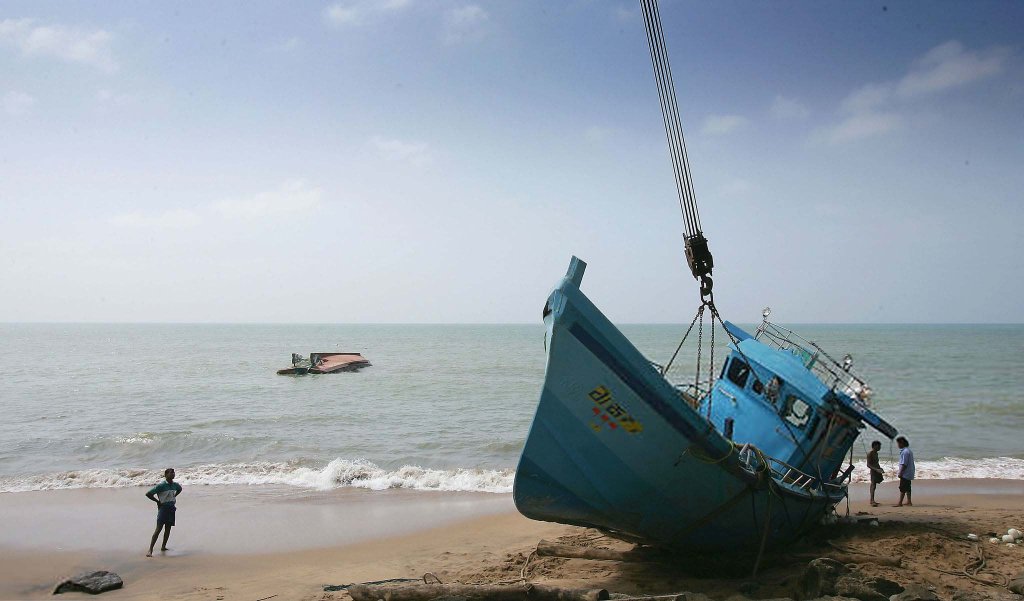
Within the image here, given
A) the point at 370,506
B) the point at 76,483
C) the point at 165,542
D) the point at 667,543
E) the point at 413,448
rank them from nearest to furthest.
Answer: the point at 667,543 → the point at 165,542 → the point at 370,506 → the point at 76,483 → the point at 413,448

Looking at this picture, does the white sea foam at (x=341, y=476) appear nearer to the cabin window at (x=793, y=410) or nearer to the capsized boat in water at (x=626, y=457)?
the cabin window at (x=793, y=410)

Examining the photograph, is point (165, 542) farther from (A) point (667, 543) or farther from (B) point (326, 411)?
(B) point (326, 411)

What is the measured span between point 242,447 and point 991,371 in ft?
185

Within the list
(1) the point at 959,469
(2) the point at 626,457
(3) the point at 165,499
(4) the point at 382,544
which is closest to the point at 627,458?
(2) the point at 626,457

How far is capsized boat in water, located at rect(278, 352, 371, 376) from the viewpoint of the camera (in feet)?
157

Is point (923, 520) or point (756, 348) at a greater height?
point (756, 348)

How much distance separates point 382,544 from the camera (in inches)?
459

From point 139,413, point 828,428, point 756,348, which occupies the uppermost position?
point 756,348

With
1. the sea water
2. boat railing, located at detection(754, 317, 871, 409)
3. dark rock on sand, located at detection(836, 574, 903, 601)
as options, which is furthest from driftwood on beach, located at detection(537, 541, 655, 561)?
the sea water

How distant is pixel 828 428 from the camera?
1020 cm

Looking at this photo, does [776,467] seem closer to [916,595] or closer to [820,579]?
[820,579]

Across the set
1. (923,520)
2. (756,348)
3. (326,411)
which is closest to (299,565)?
(756,348)

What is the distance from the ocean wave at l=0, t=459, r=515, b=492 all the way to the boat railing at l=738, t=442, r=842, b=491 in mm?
7710

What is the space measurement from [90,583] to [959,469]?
2089 cm
